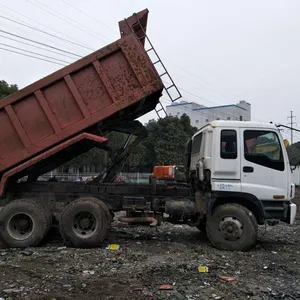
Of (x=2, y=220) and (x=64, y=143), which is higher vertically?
(x=64, y=143)

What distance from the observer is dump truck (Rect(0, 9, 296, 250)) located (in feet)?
22.9

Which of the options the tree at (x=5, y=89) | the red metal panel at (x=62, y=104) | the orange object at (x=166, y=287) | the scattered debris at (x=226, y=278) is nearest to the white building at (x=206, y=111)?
the tree at (x=5, y=89)

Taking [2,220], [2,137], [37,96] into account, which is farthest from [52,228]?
[37,96]

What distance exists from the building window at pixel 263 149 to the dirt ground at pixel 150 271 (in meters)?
1.65

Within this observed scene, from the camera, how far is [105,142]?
7414 millimetres

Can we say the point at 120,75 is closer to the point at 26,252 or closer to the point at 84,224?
the point at 84,224

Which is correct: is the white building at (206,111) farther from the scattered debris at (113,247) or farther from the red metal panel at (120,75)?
the scattered debris at (113,247)

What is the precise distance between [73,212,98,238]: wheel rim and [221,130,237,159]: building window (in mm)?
2728

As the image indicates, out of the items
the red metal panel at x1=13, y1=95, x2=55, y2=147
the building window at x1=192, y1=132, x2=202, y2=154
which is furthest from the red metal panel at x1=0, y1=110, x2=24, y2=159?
the building window at x1=192, y1=132, x2=202, y2=154

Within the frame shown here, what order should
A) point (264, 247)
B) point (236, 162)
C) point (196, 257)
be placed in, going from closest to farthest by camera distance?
1. point (196, 257)
2. point (236, 162)
3. point (264, 247)

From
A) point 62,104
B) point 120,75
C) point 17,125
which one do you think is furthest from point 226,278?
point 17,125

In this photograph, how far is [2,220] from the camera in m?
7.13

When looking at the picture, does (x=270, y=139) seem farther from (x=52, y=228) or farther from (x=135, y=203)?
(x=52, y=228)

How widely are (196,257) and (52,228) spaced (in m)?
2.95
